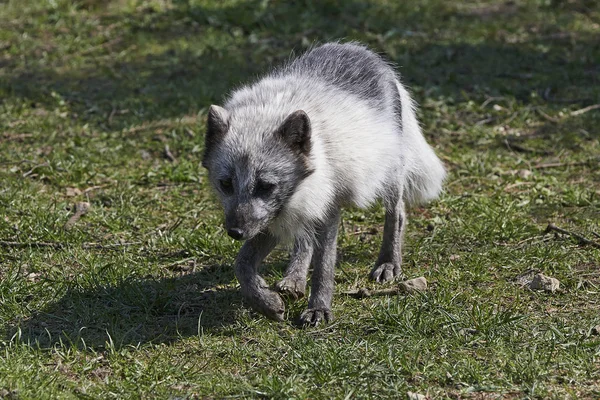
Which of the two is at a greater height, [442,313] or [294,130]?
[294,130]

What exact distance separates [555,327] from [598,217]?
2.02 meters

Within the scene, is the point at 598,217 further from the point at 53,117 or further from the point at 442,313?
the point at 53,117

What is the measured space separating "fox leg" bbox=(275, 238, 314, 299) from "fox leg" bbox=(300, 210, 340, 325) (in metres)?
0.12

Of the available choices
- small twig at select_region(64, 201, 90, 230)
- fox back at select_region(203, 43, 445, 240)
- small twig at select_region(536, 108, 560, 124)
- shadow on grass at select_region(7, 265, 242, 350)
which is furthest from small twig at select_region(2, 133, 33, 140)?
small twig at select_region(536, 108, 560, 124)

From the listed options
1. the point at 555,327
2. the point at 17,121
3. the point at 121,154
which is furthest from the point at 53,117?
the point at 555,327

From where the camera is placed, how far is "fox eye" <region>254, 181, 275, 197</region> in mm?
4805

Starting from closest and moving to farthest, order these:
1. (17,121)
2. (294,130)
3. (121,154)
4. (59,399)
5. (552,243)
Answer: (59,399), (294,130), (552,243), (121,154), (17,121)

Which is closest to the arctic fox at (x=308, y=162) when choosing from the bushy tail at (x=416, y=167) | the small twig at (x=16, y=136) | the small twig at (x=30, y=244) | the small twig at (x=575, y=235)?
the bushy tail at (x=416, y=167)

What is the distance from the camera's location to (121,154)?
777 cm

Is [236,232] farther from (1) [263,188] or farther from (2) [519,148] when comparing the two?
(2) [519,148]

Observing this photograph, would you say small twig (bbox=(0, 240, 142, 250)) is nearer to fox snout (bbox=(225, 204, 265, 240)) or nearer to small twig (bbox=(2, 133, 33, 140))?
fox snout (bbox=(225, 204, 265, 240))

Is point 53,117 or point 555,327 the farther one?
point 53,117

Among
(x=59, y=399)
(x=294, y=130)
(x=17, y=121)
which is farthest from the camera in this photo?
(x=17, y=121)

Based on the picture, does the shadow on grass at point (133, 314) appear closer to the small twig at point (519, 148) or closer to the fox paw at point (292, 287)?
the fox paw at point (292, 287)
